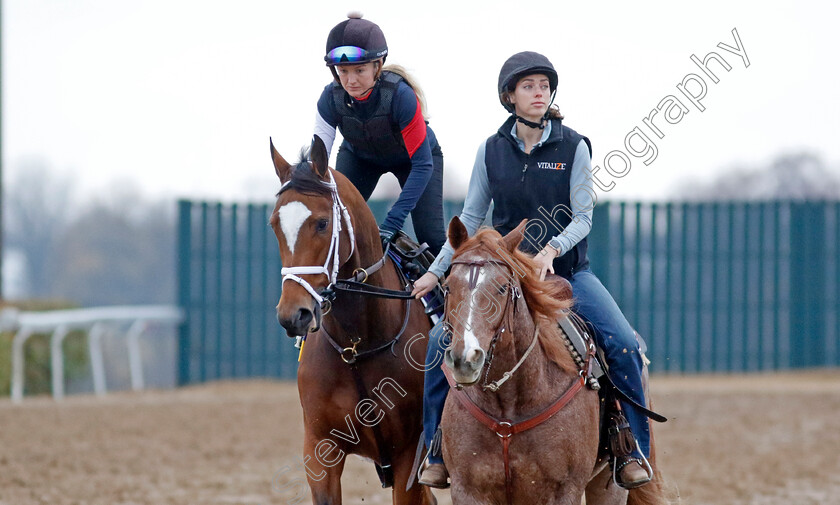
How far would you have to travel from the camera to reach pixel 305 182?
13.5 ft

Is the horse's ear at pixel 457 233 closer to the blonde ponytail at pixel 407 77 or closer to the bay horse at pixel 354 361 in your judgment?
the bay horse at pixel 354 361

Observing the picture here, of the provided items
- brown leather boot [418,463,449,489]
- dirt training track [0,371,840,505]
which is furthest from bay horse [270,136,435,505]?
dirt training track [0,371,840,505]

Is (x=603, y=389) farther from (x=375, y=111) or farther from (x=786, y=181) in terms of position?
(x=786, y=181)

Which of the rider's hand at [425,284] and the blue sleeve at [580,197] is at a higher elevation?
the blue sleeve at [580,197]

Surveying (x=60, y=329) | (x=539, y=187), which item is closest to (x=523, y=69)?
(x=539, y=187)

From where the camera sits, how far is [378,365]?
14.9 feet

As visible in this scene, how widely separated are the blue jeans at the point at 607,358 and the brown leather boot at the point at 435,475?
7.9 inches

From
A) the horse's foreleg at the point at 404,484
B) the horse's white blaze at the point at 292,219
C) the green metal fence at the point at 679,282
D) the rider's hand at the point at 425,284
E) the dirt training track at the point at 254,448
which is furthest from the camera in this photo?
the green metal fence at the point at 679,282

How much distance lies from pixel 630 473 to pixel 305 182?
1.90m

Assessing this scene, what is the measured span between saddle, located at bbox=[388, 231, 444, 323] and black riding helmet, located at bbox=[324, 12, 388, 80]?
3.05 feet

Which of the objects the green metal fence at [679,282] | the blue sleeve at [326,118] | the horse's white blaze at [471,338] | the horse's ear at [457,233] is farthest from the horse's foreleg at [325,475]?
the green metal fence at [679,282]

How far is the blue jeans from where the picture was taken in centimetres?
425

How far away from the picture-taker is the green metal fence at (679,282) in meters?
15.1

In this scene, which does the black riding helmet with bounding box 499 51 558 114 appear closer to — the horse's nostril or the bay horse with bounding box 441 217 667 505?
the bay horse with bounding box 441 217 667 505
